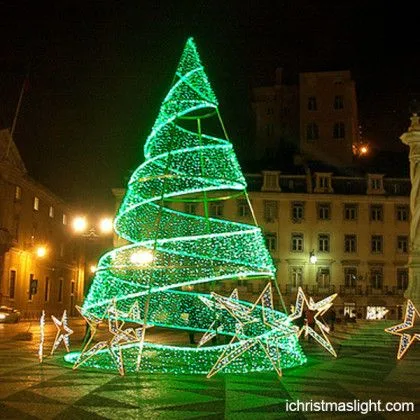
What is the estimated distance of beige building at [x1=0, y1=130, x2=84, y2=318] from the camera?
176ft

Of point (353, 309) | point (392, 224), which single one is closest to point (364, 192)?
point (392, 224)

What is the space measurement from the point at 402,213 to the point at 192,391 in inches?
2148

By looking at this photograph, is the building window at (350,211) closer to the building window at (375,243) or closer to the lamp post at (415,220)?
the building window at (375,243)

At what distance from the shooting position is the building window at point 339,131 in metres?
74.4

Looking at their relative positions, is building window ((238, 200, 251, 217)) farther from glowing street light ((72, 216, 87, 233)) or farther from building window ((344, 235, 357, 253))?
glowing street light ((72, 216, 87, 233))

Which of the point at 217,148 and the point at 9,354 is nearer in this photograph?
the point at 217,148

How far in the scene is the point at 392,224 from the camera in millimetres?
64875

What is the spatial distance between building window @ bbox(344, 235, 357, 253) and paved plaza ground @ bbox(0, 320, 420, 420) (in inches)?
1780

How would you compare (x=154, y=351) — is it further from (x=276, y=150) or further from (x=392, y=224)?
(x=276, y=150)

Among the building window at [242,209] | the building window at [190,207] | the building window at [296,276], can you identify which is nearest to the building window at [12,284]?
the building window at [190,207]

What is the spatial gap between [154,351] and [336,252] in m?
45.3

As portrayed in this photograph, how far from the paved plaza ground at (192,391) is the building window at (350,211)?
4550cm

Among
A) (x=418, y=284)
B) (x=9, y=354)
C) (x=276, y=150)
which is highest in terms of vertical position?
(x=276, y=150)

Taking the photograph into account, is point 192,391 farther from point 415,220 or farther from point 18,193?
point 18,193
